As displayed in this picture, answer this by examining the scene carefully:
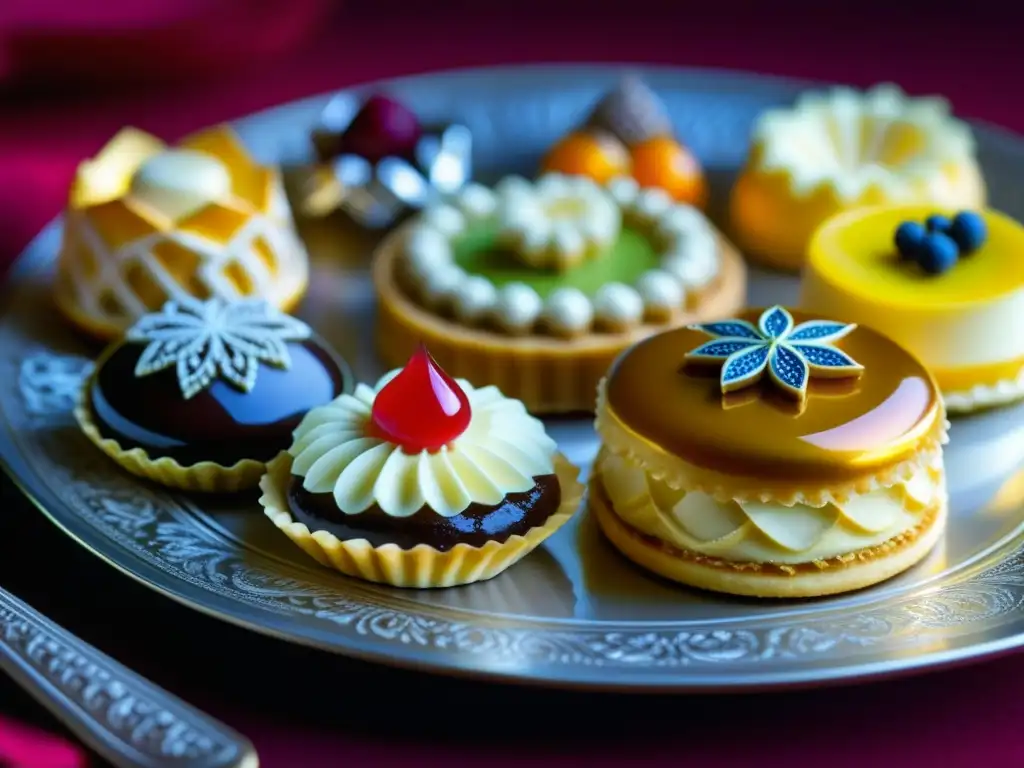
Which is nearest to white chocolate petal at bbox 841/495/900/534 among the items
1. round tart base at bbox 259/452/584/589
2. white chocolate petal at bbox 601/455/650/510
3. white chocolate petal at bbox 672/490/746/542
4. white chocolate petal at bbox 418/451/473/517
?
white chocolate petal at bbox 672/490/746/542

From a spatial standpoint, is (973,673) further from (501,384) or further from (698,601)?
(501,384)

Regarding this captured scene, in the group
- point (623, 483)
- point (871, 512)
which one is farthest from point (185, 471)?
point (871, 512)

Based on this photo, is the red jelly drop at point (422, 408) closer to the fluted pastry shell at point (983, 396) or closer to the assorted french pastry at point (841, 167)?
the fluted pastry shell at point (983, 396)

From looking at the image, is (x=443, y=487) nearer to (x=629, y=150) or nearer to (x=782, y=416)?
(x=782, y=416)

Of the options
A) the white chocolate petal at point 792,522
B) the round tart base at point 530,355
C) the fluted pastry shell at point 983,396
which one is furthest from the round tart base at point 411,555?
the fluted pastry shell at point 983,396

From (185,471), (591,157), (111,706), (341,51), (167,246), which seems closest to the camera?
(111,706)

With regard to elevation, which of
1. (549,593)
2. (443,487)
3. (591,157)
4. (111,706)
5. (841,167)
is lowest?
(111,706)
